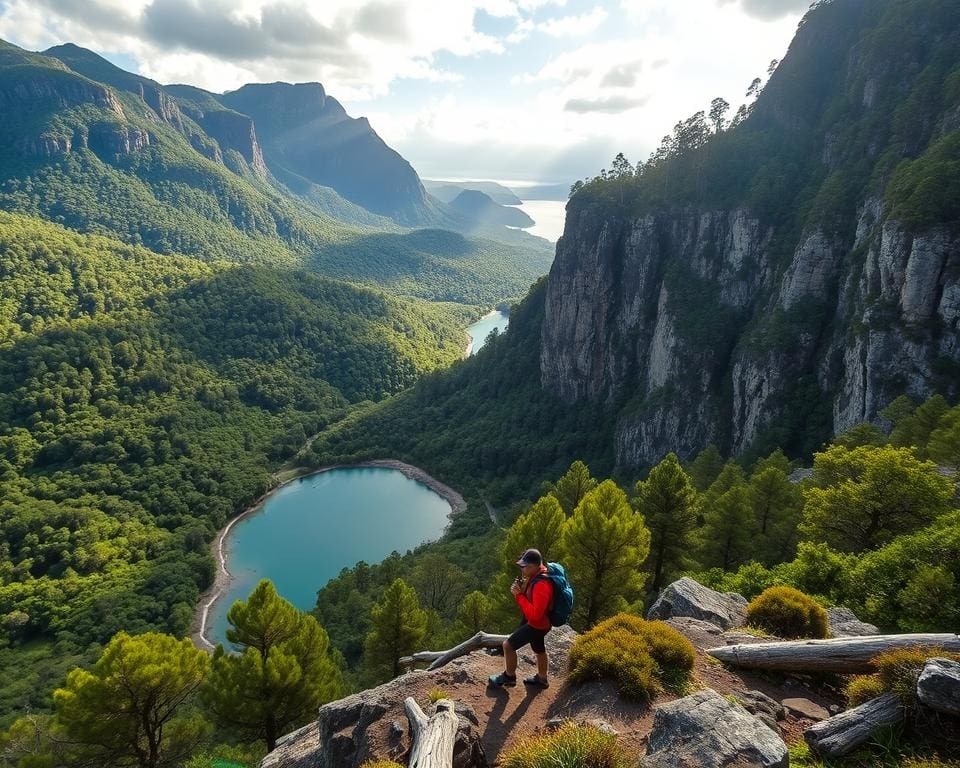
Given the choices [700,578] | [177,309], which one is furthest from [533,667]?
[177,309]

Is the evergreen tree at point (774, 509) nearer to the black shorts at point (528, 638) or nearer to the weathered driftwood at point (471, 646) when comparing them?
the weathered driftwood at point (471, 646)

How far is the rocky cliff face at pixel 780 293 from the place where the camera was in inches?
2132

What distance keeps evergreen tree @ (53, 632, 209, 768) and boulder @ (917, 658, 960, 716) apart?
25744 mm

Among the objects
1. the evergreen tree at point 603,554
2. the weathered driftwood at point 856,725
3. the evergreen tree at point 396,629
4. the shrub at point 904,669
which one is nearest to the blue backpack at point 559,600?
the weathered driftwood at point 856,725

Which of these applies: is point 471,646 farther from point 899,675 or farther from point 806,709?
point 899,675

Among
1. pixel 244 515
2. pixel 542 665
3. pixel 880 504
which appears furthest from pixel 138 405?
pixel 880 504

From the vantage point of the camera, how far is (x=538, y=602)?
1123cm

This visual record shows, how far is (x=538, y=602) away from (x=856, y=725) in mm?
5407

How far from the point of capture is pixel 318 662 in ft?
82.4

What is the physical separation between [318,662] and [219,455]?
344 ft

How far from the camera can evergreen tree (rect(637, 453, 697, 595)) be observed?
29625 millimetres

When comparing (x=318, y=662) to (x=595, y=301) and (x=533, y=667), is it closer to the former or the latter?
(x=533, y=667)

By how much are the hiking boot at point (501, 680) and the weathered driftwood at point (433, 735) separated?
1508mm

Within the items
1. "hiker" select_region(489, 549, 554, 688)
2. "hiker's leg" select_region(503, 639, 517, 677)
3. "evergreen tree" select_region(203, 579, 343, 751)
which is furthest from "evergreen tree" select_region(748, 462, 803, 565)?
"evergreen tree" select_region(203, 579, 343, 751)
